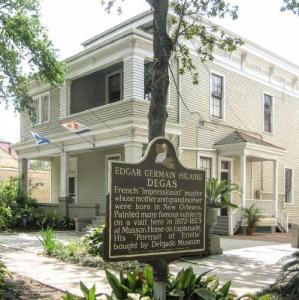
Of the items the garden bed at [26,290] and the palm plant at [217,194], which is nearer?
the garden bed at [26,290]

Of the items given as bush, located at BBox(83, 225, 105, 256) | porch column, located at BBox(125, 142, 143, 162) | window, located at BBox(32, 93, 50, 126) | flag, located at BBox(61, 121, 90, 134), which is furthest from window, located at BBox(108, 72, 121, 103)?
bush, located at BBox(83, 225, 105, 256)

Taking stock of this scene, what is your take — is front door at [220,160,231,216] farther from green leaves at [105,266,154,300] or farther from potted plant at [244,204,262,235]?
green leaves at [105,266,154,300]

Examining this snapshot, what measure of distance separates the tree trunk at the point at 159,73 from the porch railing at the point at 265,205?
1410cm

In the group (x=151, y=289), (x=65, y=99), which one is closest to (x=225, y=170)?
(x=65, y=99)

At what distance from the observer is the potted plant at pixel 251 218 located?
68.5ft

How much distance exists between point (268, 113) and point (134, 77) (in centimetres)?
1050

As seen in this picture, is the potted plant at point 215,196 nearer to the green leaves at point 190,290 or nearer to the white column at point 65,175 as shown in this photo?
the green leaves at point 190,290

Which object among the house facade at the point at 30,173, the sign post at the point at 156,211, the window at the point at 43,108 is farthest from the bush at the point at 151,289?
the house facade at the point at 30,173

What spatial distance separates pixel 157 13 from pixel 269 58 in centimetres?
1766

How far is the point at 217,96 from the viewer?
75.2 feet

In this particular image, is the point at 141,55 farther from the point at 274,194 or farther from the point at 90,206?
the point at 274,194

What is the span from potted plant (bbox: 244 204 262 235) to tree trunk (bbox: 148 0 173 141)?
1275 cm

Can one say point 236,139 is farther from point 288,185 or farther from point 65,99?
point 65,99

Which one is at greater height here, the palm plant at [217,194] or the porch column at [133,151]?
the porch column at [133,151]
